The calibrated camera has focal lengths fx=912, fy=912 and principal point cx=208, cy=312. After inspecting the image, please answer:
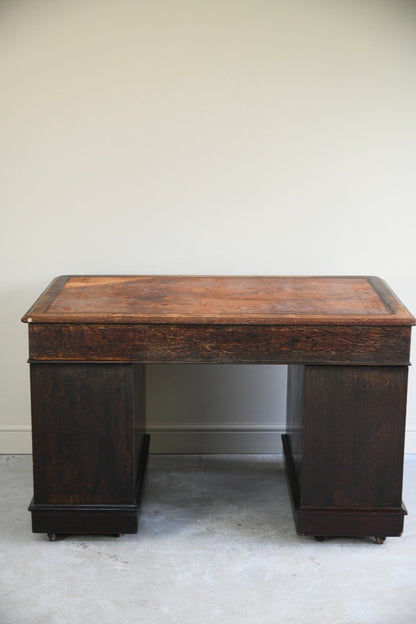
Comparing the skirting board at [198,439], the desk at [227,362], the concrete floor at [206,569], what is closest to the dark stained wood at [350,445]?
the desk at [227,362]

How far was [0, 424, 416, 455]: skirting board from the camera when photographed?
412cm

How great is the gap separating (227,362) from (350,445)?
53 centimetres

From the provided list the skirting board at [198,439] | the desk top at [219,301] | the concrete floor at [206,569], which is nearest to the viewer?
the concrete floor at [206,569]

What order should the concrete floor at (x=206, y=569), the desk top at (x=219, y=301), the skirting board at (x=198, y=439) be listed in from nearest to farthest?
the concrete floor at (x=206, y=569), the desk top at (x=219, y=301), the skirting board at (x=198, y=439)

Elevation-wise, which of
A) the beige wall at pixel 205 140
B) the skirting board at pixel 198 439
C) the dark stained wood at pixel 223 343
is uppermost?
the beige wall at pixel 205 140

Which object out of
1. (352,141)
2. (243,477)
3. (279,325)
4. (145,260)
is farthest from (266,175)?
(243,477)

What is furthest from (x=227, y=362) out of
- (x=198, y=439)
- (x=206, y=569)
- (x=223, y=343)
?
(x=198, y=439)

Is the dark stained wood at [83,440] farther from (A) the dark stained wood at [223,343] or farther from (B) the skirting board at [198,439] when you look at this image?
(B) the skirting board at [198,439]

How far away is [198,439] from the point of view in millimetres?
4129

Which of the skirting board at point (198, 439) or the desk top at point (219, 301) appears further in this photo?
the skirting board at point (198, 439)

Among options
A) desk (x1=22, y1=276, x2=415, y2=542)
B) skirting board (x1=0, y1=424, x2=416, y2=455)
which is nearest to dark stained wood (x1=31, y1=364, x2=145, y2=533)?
desk (x1=22, y1=276, x2=415, y2=542)

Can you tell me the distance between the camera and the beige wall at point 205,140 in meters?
3.76

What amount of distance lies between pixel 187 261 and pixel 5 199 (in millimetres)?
823

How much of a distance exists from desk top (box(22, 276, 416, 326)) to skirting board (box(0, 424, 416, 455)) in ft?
2.46
